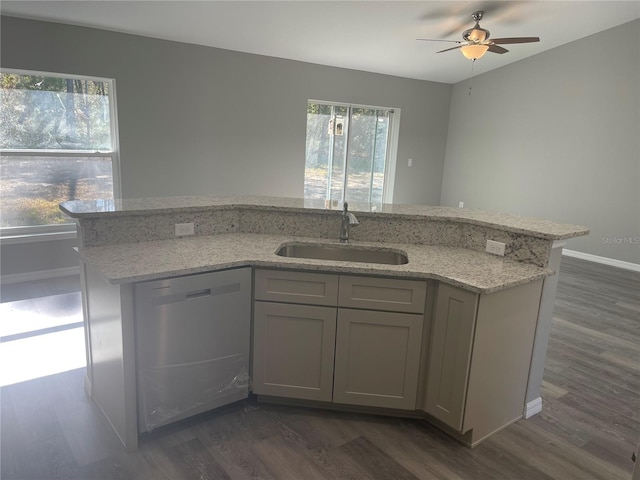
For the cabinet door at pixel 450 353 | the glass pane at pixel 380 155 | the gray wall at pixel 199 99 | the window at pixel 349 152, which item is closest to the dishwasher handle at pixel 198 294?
the cabinet door at pixel 450 353

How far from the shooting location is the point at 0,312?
Answer: 3496mm

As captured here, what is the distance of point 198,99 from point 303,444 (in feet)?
14.4

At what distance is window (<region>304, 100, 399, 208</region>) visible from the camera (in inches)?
264

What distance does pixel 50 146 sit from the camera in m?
4.36

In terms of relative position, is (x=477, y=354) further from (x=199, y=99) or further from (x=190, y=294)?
(x=199, y=99)

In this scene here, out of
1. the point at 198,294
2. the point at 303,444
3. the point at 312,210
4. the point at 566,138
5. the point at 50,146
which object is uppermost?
the point at 566,138

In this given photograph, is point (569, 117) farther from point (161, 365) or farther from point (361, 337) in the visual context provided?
point (161, 365)

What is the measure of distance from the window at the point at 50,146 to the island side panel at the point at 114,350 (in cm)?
279

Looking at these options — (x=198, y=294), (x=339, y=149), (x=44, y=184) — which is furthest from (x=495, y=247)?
(x=339, y=149)

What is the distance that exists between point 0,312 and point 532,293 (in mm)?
3839

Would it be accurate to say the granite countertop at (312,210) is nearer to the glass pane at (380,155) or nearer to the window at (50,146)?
the window at (50,146)

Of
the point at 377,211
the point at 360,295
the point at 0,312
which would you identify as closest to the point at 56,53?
the point at 0,312

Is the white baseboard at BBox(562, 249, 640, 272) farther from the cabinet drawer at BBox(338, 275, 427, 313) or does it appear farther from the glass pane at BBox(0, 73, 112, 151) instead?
the glass pane at BBox(0, 73, 112, 151)

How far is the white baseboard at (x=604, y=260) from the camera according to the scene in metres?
5.71
